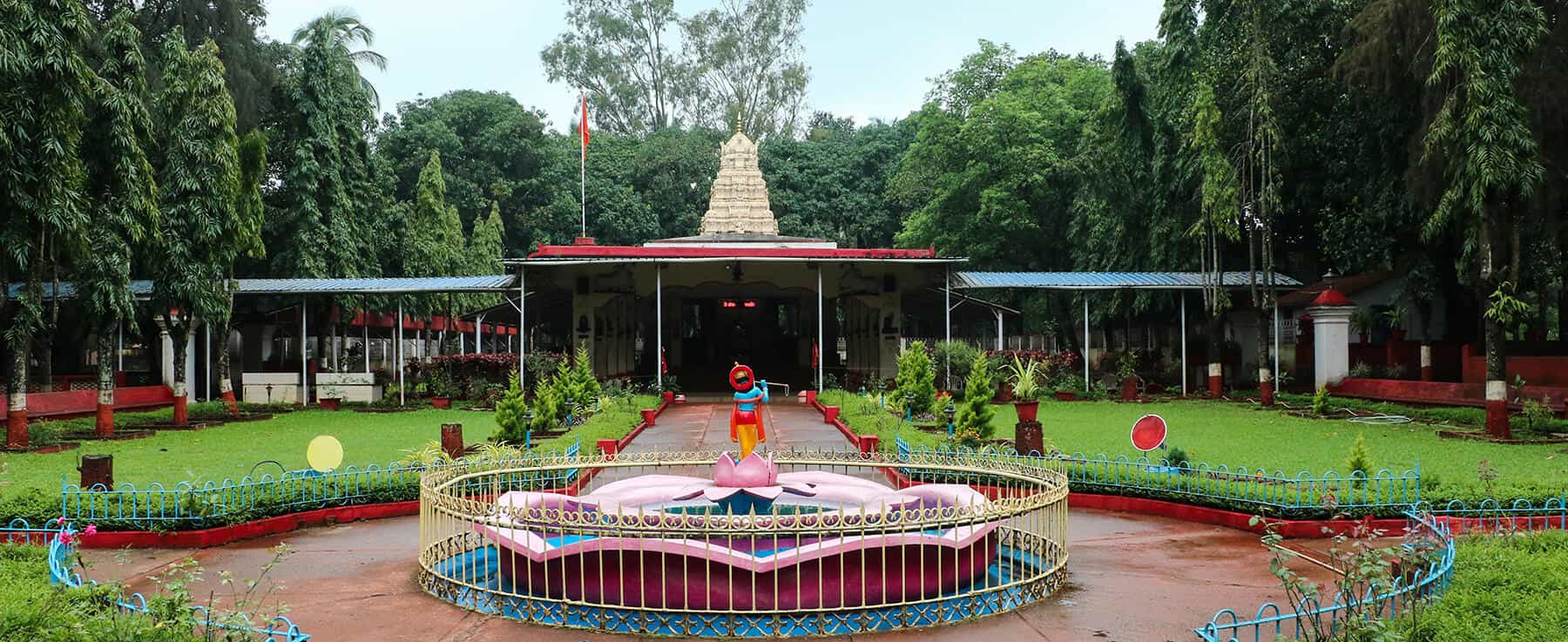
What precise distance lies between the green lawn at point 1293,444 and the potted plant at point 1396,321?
6.02 m

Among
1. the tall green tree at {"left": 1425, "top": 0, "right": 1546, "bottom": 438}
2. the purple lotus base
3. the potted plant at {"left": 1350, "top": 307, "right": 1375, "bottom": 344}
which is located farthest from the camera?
the potted plant at {"left": 1350, "top": 307, "right": 1375, "bottom": 344}

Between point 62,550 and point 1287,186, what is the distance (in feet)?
98.1

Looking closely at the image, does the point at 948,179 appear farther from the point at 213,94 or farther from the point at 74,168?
the point at 74,168

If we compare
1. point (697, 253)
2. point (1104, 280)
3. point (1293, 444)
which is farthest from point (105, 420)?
point (1104, 280)

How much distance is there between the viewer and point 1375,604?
5840 mm

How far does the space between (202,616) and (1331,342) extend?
88.9 ft

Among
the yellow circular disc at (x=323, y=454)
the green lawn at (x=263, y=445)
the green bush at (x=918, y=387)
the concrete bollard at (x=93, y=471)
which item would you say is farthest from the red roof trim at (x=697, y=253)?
the concrete bollard at (x=93, y=471)

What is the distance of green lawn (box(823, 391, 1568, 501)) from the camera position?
500 inches

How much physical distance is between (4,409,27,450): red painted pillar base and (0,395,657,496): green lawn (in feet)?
2.12

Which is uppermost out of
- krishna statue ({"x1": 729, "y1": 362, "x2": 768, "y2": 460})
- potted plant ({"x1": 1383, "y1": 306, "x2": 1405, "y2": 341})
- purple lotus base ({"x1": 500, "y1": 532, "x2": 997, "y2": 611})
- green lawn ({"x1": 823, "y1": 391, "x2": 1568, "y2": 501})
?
potted plant ({"x1": 1383, "y1": 306, "x2": 1405, "y2": 341})

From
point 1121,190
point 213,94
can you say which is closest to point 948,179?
point 1121,190

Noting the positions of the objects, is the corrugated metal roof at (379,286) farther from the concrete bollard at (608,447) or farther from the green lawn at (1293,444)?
the concrete bollard at (608,447)

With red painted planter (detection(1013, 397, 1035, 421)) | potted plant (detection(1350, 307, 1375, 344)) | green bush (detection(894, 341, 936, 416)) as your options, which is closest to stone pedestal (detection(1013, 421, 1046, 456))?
red painted planter (detection(1013, 397, 1035, 421))

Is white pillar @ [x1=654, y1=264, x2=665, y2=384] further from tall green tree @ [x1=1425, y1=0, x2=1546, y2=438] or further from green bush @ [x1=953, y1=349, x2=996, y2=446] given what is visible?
tall green tree @ [x1=1425, y1=0, x2=1546, y2=438]
